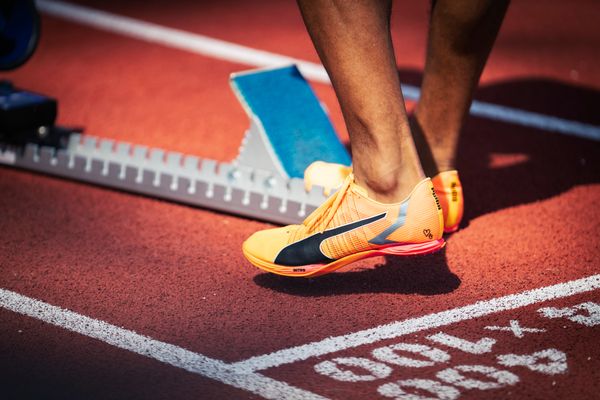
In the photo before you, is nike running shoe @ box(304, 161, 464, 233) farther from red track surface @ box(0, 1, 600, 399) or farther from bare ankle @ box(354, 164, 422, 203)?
bare ankle @ box(354, 164, 422, 203)

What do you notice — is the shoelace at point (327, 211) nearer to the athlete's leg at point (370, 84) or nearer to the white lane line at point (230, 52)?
the athlete's leg at point (370, 84)

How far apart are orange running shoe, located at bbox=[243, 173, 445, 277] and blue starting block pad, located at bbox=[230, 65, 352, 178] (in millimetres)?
595

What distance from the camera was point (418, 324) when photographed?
251 cm

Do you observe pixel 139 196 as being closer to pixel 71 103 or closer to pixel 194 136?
pixel 194 136

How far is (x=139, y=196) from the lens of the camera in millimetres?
3418

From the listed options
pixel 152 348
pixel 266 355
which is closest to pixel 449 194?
pixel 266 355

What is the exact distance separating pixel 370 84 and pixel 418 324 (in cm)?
70

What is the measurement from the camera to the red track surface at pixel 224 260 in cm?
227

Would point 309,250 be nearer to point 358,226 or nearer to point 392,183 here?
point 358,226

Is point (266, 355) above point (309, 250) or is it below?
below

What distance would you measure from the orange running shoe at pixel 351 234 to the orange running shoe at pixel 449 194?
449mm

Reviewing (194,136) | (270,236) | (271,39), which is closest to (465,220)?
(270,236)

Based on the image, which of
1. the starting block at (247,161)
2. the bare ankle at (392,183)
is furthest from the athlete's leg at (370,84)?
the starting block at (247,161)

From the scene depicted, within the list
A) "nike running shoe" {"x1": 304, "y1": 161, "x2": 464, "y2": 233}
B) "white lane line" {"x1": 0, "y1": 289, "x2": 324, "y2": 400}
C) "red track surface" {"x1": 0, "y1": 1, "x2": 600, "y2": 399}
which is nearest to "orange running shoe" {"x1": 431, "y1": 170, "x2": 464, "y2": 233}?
"nike running shoe" {"x1": 304, "y1": 161, "x2": 464, "y2": 233}
